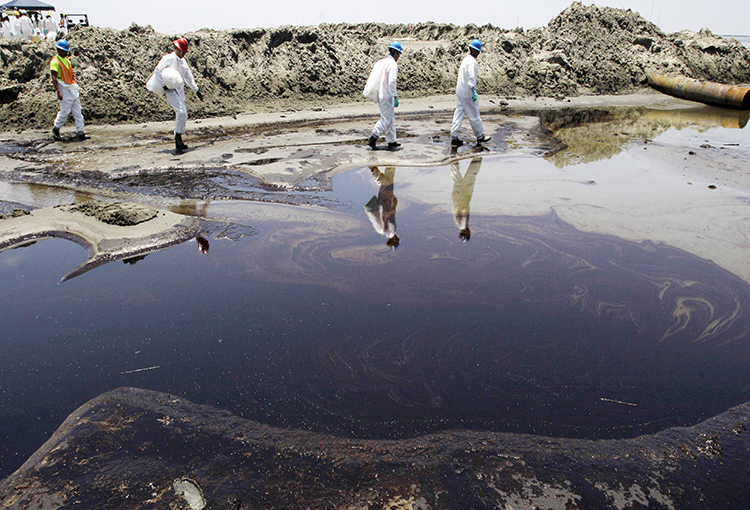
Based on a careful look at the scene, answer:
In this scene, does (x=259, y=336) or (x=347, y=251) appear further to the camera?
(x=347, y=251)

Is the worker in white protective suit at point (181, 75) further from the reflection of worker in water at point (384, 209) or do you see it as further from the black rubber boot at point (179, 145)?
the reflection of worker in water at point (384, 209)

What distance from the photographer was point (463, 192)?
642 centimetres

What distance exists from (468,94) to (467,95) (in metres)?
0.03

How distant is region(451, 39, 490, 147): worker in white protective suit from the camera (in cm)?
840

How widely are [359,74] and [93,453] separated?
586 inches

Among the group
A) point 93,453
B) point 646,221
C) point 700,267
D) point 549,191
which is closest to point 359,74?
point 549,191

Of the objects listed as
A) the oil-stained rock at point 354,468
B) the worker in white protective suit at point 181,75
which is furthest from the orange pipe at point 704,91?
the oil-stained rock at point 354,468

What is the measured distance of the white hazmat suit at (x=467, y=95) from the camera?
8.43m

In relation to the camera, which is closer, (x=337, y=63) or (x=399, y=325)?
(x=399, y=325)

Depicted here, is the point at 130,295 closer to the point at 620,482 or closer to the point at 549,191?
the point at 620,482

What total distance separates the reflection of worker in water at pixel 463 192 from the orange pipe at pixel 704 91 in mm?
11129

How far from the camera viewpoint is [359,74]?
15.5 meters

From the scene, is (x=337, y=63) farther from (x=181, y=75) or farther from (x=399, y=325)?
(x=399, y=325)

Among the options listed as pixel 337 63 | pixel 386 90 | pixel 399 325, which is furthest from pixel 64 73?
pixel 399 325
